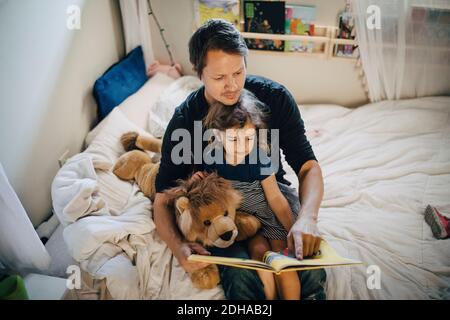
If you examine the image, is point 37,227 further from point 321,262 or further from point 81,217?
point 321,262

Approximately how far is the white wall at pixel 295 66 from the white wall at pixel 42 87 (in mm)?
336

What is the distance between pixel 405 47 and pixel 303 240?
50.3 inches

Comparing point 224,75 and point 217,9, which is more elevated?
point 217,9

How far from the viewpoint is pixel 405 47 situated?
5.65 ft

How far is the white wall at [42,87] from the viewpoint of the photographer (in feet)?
4.02

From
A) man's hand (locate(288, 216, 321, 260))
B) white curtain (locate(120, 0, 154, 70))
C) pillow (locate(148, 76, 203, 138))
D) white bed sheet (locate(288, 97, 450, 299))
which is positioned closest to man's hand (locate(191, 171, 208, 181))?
man's hand (locate(288, 216, 321, 260))

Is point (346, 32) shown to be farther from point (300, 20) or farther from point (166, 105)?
point (166, 105)

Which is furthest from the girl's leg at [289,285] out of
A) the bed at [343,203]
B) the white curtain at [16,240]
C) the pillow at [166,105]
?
the pillow at [166,105]

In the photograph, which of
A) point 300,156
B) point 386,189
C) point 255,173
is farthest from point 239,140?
point 386,189

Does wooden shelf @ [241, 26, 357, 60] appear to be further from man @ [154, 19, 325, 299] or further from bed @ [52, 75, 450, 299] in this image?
man @ [154, 19, 325, 299]

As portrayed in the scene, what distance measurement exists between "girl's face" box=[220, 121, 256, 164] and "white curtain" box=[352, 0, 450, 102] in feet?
3.54

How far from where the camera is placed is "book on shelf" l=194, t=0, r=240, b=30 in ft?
5.72

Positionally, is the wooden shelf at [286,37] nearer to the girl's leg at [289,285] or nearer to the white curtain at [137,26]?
the white curtain at [137,26]
